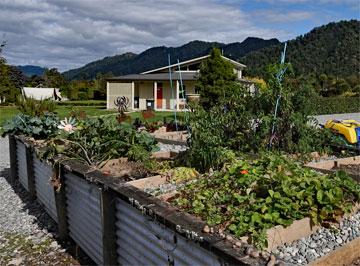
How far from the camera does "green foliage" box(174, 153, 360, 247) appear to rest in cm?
316

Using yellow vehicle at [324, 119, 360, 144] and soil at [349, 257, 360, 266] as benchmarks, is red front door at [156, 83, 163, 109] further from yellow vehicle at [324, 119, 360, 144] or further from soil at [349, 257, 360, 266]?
soil at [349, 257, 360, 266]

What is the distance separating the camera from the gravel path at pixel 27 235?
→ 4480 millimetres

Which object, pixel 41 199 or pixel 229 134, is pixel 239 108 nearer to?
pixel 229 134

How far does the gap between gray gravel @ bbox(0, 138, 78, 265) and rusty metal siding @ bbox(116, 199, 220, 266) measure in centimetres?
111

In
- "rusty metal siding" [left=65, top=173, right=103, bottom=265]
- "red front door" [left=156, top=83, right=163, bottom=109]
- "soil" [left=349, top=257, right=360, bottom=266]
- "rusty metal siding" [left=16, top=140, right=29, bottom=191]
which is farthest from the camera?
"red front door" [left=156, top=83, right=163, bottom=109]

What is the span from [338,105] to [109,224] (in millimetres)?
29737

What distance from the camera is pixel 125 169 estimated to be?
540 centimetres

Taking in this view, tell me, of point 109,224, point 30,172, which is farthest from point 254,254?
point 30,172

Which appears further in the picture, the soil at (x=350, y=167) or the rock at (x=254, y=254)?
the soil at (x=350, y=167)

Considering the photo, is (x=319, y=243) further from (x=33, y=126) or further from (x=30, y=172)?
(x=33, y=126)

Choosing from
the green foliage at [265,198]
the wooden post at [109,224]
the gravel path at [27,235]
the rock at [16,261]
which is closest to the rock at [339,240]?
the green foliage at [265,198]

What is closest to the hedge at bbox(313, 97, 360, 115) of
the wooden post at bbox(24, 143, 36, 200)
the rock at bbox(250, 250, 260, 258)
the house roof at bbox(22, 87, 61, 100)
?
the house roof at bbox(22, 87, 61, 100)

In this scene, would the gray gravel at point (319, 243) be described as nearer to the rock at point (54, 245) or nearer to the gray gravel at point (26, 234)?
the gray gravel at point (26, 234)

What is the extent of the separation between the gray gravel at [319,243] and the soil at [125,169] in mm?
2316
